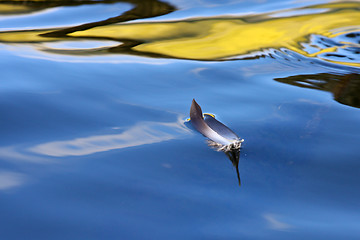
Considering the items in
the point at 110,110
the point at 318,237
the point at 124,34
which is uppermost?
the point at 124,34

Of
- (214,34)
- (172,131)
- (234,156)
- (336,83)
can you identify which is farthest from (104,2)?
(234,156)

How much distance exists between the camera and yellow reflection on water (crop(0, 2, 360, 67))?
1998mm

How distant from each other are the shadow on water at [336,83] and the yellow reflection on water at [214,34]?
205 mm

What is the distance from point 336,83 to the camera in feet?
5.45

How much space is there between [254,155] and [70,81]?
0.74 meters

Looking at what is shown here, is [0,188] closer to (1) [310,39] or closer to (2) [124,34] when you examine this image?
(2) [124,34]

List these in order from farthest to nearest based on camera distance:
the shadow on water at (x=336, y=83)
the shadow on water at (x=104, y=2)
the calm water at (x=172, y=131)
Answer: the shadow on water at (x=104, y=2)
the shadow on water at (x=336, y=83)
the calm water at (x=172, y=131)

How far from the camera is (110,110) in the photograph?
4.36 ft

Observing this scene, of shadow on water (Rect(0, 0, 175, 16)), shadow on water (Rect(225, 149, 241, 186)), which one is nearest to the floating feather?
shadow on water (Rect(225, 149, 241, 186))

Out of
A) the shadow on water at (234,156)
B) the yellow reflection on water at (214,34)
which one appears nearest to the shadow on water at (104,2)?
the yellow reflection on water at (214,34)

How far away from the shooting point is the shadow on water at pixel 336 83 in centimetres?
150

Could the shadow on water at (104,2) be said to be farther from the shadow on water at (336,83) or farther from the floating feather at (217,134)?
the floating feather at (217,134)

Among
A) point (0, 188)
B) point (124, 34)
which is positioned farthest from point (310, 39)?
point (0, 188)

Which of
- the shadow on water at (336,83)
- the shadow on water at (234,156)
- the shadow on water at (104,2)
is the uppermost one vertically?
the shadow on water at (104,2)
